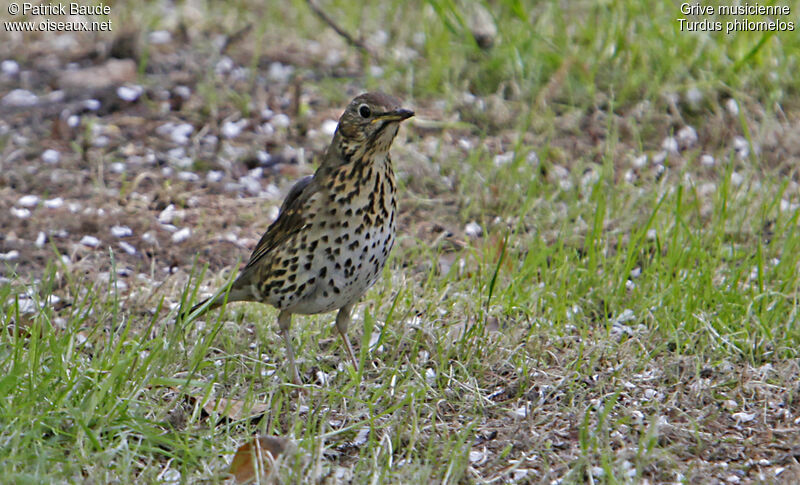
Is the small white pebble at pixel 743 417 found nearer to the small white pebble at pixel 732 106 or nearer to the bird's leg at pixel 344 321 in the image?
the bird's leg at pixel 344 321

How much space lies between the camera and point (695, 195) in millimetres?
5262

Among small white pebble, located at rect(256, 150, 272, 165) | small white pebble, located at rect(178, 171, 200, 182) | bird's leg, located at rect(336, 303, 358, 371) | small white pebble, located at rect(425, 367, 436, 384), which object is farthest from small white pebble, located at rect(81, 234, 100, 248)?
small white pebble, located at rect(425, 367, 436, 384)

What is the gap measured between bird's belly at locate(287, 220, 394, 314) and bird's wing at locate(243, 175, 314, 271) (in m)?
0.16

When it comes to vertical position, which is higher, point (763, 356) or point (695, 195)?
point (695, 195)

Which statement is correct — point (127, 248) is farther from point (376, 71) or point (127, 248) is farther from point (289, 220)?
point (376, 71)

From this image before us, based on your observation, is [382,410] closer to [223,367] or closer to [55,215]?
[223,367]

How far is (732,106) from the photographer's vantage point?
21.1 feet

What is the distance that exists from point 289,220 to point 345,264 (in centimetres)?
32

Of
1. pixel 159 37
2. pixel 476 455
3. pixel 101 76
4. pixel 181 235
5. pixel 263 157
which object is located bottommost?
pixel 476 455

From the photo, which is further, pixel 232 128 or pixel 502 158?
pixel 232 128

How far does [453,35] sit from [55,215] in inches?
115

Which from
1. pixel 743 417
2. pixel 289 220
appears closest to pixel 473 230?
pixel 289 220

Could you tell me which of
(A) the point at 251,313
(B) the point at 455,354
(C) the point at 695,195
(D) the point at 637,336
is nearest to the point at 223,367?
(A) the point at 251,313

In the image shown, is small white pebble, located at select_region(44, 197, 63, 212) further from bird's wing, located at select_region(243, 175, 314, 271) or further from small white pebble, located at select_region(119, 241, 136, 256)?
bird's wing, located at select_region(243, 175, 314, 271)
